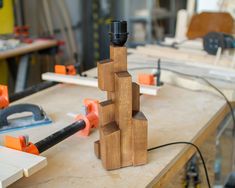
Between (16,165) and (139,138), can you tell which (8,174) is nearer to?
(16,165)

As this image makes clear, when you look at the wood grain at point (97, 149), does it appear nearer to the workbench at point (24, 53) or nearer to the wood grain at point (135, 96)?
the wood grain at point (135, 96)

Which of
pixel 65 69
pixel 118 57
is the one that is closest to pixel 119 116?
pixel 118 57

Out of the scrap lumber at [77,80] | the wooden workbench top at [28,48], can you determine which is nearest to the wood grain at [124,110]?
the scrap lumber at [77,80]

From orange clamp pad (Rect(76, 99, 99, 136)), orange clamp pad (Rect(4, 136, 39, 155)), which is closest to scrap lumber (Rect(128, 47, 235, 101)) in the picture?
orange clamp pad (Rect(76, 99, 99, 136))

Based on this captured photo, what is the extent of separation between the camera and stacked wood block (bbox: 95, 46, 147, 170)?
Result: 0.72 meters

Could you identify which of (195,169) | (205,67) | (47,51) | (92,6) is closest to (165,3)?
(92,6)

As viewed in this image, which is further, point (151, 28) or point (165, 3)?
point (165, 3)

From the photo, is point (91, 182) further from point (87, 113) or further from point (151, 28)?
point (151, 28)

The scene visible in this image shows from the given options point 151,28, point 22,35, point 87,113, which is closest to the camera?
point 87,113

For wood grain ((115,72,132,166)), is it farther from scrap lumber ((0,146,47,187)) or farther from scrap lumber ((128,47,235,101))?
scrap lumber ((128,47,235,101))

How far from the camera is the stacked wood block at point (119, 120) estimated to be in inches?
28.5

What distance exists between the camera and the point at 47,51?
2.76 meters

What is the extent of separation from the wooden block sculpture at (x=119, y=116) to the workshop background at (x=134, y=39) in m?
0.27

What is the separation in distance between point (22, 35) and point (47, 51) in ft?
0.74
